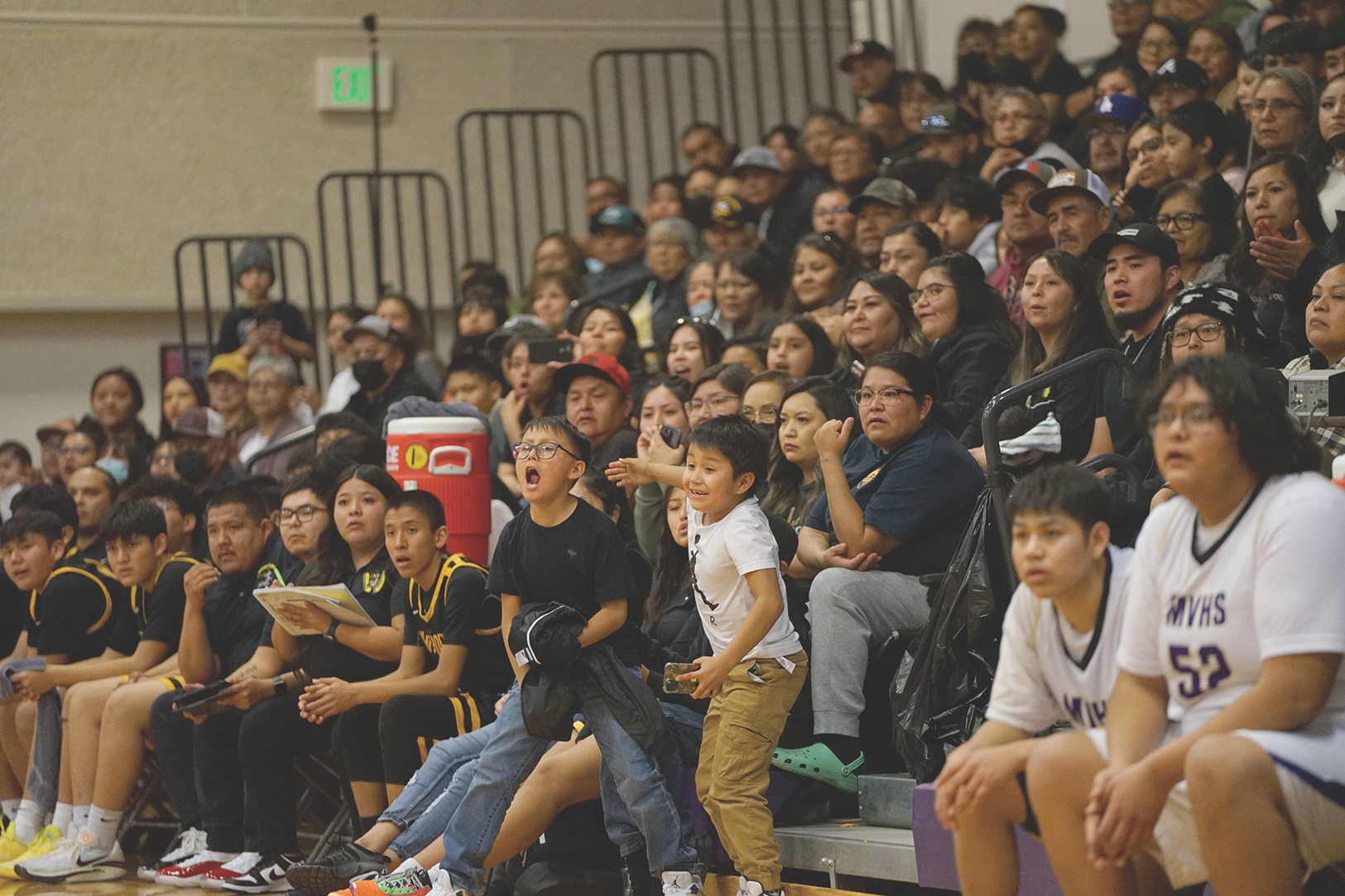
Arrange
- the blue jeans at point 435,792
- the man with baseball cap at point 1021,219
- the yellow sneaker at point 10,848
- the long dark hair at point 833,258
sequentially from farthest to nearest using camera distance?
the long dark hair at point 833,258, the man with baseball cap at point 1021,219, the yellow sneaker at point 10,848, the blue jeans at point 435,792

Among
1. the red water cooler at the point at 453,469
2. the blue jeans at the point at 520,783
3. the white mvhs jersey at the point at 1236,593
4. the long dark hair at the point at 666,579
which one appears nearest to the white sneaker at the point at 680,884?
the blue jeans at the point at 520,783

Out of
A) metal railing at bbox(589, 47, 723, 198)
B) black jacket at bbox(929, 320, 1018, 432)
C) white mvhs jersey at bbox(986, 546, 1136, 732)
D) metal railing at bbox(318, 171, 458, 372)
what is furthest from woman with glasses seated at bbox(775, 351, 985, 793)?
metal railing at bbox(589, 47, 723, 198)

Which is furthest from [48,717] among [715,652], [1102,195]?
[1102,195]

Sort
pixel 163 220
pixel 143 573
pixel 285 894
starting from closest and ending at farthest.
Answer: pixel 285 894, pixel 143 573, pixel 163 220

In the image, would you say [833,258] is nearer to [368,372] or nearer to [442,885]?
[368,372]

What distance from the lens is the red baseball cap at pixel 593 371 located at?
19.9 feet

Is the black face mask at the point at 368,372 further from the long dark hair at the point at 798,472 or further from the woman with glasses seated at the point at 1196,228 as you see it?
the woman with glasses seated at the point at 1196,228

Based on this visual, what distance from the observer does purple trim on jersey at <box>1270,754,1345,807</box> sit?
2709 millimetres

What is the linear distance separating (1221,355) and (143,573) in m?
4.77

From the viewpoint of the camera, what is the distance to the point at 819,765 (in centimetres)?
446

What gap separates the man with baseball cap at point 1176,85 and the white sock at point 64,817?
5487 mm

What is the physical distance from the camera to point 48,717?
6.46 metres

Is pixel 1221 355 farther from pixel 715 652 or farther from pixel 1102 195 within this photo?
pixel 1102 195

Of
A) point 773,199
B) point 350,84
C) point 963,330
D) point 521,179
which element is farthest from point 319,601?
point 350,84
